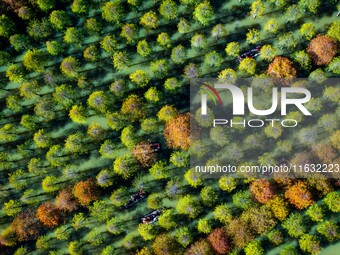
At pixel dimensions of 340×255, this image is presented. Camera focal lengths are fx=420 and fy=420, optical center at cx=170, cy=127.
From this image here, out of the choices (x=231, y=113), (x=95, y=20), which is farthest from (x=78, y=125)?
(x=231, y=113)

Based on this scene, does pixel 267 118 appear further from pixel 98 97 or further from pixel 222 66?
pixel 98 97

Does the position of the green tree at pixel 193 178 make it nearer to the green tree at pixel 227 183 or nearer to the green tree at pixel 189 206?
the green tree at pixel 189 206

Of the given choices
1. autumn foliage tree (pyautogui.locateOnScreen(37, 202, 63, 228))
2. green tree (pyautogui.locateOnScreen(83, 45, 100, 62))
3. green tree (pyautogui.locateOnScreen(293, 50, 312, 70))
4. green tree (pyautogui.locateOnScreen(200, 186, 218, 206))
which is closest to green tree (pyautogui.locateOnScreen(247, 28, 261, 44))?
green tree (pyautogui.locateOnScreen(293, 50, 312, 70))

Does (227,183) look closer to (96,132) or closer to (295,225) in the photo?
(295,225)

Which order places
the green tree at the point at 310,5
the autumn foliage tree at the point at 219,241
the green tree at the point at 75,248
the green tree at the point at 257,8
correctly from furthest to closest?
the green tree at the point at 75,248 < the green tree at the point at 257,8 < the green tree at the point at 310,5 < the autumn foliage tree at the point at 219,241

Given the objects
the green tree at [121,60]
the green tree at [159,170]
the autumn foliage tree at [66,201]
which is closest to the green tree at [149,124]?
the green tree at [159,170]

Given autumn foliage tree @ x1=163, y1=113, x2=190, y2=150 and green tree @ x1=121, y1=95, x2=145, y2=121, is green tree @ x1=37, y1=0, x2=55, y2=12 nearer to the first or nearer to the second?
green tree @ x1=121, y1=95, x2=145, y2=121
